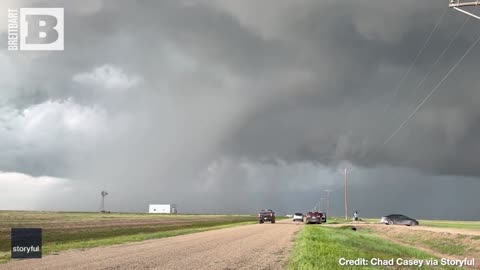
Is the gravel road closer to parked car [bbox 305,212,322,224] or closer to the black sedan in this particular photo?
the black sedan

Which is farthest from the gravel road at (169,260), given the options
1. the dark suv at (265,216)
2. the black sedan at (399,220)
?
the dark suv at (265,216)

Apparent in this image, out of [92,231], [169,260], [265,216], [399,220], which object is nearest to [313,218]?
[265,216]

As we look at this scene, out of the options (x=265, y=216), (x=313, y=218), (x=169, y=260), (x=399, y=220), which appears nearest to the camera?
(x=169, y=260)

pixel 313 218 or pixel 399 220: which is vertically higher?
pixel 399 220

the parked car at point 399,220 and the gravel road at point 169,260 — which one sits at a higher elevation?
the gravel road at point 169,260

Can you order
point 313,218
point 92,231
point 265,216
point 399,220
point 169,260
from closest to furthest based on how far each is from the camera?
point 169,260, point 92,231, point 399,220, point 265,216, point 313,218

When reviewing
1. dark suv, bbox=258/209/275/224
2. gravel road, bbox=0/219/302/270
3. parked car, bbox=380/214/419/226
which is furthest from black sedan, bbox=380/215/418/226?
gravel road, bbox=0/219/302/270

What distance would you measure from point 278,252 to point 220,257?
445cm

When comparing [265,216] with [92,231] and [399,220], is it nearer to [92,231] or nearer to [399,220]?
[399,220]

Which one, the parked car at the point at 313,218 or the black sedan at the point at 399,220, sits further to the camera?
the parked car at the point at 313,218

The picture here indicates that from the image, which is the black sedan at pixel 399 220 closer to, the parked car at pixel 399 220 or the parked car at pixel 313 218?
the parked car at pixel 399 220

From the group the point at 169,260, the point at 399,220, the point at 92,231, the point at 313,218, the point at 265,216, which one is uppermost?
the point at 169,260

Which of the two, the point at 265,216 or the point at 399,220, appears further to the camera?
the point at 265,216

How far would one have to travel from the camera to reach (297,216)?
4107 inches
